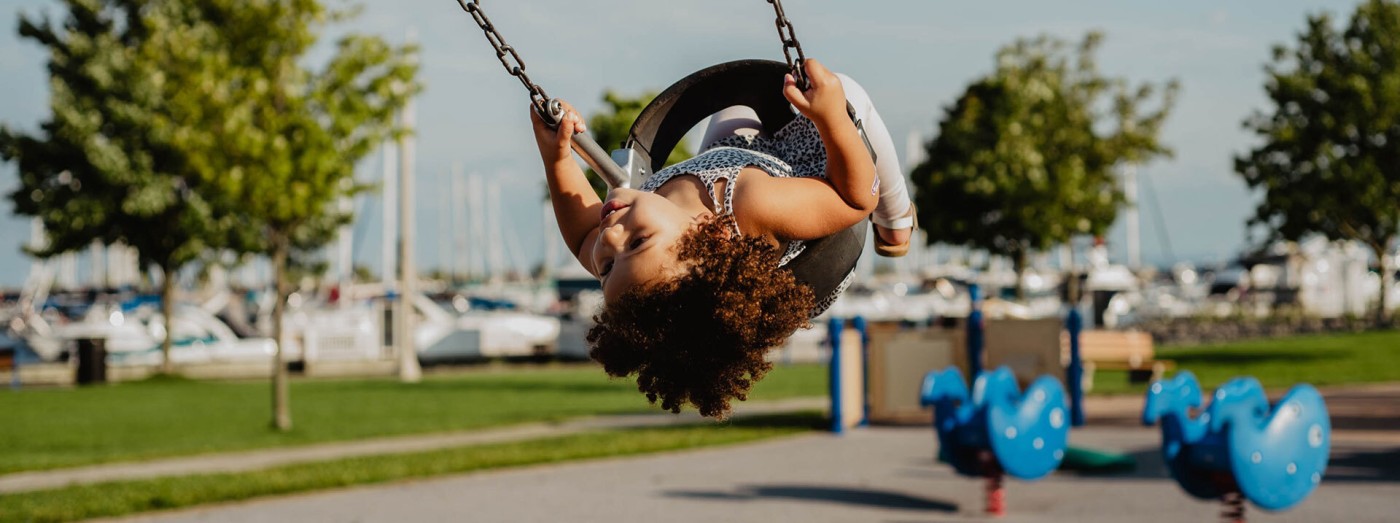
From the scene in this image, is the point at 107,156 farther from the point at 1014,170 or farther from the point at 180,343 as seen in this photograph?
the point at 1014,170

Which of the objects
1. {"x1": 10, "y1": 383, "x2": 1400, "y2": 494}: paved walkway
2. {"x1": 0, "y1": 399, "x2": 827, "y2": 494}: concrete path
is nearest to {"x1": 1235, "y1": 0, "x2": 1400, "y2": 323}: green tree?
{"x1": 10, "y1": 383, "x2": 1400, "y2": 494}: paved walkway

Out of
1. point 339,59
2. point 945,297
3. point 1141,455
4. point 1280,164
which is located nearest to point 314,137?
point 339,59

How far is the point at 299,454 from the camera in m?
14.5

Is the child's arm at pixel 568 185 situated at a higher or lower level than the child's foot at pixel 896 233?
higher

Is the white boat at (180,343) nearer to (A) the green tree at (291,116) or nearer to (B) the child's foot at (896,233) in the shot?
(A) the green tree at (291,116)

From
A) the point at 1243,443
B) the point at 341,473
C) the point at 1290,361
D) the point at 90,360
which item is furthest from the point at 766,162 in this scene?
the point at 90,360

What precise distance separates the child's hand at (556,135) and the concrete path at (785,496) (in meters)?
7.22

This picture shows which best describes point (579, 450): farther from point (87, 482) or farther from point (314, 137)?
point (314, 137)

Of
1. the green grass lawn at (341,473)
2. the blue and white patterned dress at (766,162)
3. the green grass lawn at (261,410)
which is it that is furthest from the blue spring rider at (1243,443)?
the green grass lawn at (261,410)

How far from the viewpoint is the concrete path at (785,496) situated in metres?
10.1

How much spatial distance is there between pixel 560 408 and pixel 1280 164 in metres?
18.0

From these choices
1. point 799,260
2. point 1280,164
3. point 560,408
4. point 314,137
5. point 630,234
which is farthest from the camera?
point 1280,164

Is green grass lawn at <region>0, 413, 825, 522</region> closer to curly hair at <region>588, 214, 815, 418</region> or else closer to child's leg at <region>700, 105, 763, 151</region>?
child's leg at <region>700, 105, 763, 151</region>

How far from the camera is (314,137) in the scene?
17.7 m
